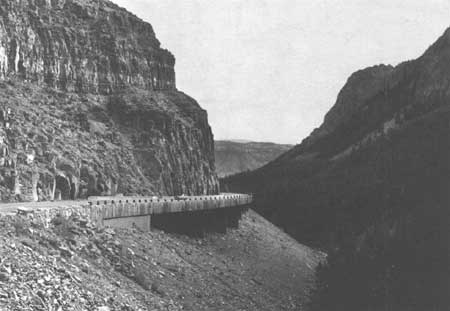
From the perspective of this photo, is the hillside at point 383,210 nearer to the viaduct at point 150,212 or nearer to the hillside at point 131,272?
the hillside at point 131,272

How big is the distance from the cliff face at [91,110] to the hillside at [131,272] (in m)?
10.5

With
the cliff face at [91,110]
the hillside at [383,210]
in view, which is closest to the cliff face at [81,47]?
the cliff face at [91,110]

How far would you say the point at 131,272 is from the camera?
121 feet

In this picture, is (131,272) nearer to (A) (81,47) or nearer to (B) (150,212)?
(B) (150,212)

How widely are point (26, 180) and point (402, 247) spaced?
30.7m

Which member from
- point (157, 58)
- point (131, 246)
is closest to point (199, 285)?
point (131, 246)

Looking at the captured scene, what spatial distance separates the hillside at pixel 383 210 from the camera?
56656mm

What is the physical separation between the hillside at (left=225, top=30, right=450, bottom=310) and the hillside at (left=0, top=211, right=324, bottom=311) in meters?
5.84

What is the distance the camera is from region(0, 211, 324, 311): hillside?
26422 mm

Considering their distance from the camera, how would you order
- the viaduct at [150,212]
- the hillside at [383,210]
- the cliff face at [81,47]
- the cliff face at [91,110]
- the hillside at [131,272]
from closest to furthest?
Answer: the hillside at [131,272] → the viaduct at [150,212] → the hillside at [383,210] → the cliff face at [91,110] → the cliff face at [81,47]

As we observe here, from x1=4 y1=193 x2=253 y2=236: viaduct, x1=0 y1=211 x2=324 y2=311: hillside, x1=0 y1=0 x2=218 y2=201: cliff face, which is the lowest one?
x1=0 y1=211 x2=324 y2=311: hillside

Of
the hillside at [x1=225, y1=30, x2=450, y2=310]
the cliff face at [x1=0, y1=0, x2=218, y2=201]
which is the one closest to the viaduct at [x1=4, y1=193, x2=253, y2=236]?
the cliff face at [x1=0, y1=0, x2=218, y2=201]

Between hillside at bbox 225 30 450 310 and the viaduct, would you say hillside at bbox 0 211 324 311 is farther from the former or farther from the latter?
hillside at bbox 225 30 450 310

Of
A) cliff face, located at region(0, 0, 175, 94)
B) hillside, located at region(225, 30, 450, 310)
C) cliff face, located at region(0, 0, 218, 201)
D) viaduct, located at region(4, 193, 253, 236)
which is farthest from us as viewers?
cliff face, located at region(0, 0, 175, 94)
